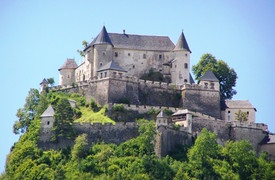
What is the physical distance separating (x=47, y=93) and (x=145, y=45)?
1306 centimetres

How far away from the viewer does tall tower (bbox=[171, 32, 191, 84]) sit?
3903 inches

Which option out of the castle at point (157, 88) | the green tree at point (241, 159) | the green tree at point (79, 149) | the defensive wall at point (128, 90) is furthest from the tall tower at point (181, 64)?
the green tree at point (79, 149)

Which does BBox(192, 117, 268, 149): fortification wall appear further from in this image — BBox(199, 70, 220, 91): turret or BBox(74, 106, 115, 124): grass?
BBox(74, 106, 115, 124): grass

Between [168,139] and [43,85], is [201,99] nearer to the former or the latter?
[168,139]

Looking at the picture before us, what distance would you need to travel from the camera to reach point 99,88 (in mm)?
93562

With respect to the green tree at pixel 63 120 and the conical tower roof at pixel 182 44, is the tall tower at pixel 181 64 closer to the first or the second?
the conical tower roof at pixel 182 44

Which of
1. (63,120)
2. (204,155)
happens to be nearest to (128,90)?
(63,120)

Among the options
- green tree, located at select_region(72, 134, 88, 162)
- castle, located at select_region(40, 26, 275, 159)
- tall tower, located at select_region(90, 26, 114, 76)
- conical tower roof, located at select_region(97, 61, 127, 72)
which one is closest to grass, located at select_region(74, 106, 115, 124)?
castle, located at select_region(40, 26, 275, 159)

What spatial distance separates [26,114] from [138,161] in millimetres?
18126

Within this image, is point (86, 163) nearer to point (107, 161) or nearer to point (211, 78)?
point (107, 161)

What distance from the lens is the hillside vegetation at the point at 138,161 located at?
270 feet

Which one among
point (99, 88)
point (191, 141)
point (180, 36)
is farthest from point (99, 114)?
point (180, 36)

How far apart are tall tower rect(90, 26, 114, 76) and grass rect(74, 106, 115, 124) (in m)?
6.20

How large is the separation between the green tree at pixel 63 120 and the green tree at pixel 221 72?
69.3 feet
